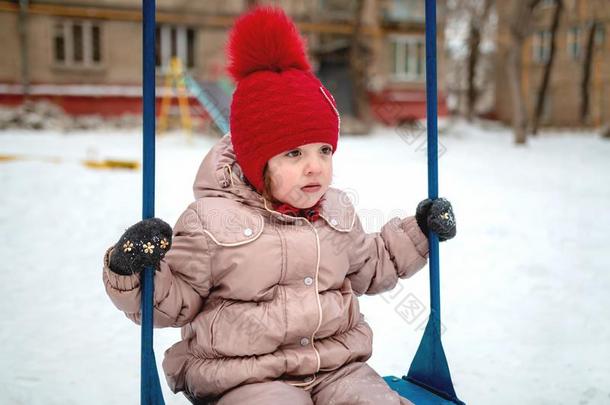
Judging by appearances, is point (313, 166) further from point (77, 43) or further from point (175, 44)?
point (77, 43)

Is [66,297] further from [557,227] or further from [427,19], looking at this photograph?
[557,227]

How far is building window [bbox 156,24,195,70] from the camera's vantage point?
16.9 m

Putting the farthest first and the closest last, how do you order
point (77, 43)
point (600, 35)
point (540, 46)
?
point (540, 46) → point (600, 35) → point (77, 43)

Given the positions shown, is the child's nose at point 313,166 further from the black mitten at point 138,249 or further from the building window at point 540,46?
the building window at point 540,46

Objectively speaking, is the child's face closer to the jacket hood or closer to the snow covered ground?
the jacket hood

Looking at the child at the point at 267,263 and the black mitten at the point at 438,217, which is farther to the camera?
the black mitten at the point at 438,217

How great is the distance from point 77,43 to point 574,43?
59.3 feet

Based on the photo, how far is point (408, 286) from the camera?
366 centimetres

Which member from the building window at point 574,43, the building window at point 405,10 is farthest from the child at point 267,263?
the building window at point 574,43

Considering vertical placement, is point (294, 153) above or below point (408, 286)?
above

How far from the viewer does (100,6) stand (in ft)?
53.7

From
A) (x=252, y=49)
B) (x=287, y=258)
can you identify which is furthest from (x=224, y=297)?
(x=252, y=49)

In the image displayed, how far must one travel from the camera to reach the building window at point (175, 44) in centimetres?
1691

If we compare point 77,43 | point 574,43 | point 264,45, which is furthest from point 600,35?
point 264,45
